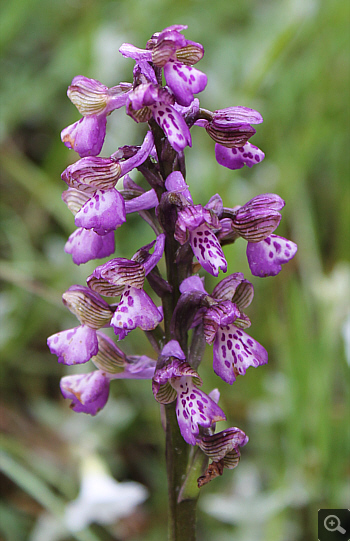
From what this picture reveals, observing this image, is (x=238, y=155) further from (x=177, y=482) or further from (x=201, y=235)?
(x=177, y=482)

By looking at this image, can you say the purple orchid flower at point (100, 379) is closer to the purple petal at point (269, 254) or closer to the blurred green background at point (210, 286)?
the purple petal at point (269, 254)

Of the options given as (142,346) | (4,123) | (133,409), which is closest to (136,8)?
(4,123)

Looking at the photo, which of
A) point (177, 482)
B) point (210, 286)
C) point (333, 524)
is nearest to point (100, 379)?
point (177, 482)

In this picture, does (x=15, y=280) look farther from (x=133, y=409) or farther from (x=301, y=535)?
(x=301, y=535)

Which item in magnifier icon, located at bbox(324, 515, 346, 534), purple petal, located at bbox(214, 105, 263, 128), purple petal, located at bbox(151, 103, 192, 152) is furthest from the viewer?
magnifier icon, located at bbox(324, 515, 346, 534)

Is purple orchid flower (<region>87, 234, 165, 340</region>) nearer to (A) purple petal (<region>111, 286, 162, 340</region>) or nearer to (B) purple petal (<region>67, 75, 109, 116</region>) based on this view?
(A) purple petal (<region>111, 286, 162, 340</region>)

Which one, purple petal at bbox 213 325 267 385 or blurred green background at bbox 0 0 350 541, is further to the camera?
blurred green background at bbox 0 0 350 541

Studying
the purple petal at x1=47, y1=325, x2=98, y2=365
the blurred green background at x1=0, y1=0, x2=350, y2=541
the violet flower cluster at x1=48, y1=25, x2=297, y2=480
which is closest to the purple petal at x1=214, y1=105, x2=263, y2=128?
the violet flower cluster at x1=48, y1=25, x2=297, y2=480
